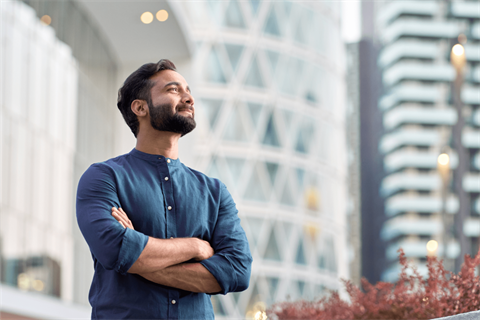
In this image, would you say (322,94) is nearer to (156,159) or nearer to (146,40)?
(146,40)

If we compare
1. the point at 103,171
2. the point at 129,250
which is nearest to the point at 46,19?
the point at 103,171

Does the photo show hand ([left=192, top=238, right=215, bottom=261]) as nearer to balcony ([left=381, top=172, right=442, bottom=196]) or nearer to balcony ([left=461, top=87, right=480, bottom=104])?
balcony ([left=381, top=172, right=442, bottom=196])

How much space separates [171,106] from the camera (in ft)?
10.7

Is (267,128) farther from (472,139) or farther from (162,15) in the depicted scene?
(472,139)

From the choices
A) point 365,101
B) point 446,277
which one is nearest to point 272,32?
point 446,277

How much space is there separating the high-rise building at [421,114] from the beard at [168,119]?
96.3 meters

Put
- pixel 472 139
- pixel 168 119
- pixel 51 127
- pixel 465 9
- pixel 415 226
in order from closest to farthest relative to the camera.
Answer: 1. pixel 168 119
2. pixel 51 127
3. pixel 472 139
4. pixel 415 226
5. pixel 465 9

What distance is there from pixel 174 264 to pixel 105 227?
36 centimetres

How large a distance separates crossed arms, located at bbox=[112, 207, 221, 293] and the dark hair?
616 millimetres

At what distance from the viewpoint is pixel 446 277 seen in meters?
4.43

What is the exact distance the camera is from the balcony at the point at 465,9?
329 ft

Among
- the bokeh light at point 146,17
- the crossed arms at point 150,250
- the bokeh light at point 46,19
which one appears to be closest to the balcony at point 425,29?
the bokeh light at point 46,19

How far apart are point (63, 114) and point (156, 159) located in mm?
17835

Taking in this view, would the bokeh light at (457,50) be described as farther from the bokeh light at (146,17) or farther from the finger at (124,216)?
the finger at (124,216)
